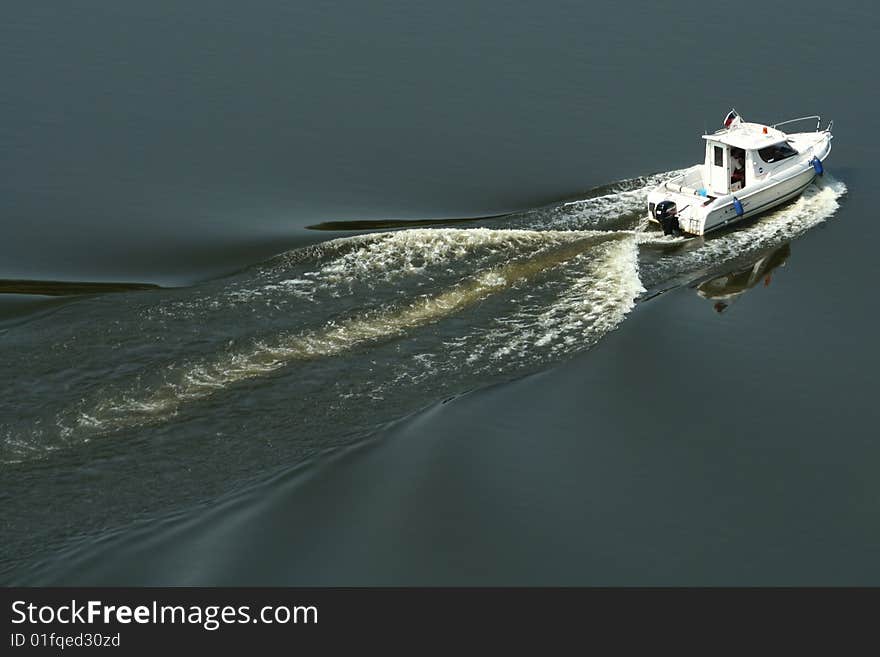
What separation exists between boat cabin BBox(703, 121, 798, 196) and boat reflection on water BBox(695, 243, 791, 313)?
3.32 metres

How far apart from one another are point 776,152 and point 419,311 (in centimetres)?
1531

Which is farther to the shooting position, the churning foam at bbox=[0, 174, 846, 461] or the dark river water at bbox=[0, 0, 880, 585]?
the churning foam at bbox=[0, 174, 846, 461]

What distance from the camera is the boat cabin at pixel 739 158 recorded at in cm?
3791

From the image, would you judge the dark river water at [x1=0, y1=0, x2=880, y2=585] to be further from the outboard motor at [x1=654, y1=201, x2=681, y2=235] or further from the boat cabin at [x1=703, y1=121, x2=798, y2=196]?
the boat cabin at [x1=703, y1=121, x2=798, y2=196]

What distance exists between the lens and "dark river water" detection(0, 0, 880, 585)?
22.7m

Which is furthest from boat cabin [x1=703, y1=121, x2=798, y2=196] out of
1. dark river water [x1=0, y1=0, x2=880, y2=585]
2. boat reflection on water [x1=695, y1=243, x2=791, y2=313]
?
boat reflection on water [x1=695, y1=243, x2=791, y2=313]

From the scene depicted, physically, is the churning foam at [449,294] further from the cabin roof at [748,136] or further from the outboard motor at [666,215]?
the cabin roof at [748,136]

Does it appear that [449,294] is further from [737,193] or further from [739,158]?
[739,158]

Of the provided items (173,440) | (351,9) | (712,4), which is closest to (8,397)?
(173,440)

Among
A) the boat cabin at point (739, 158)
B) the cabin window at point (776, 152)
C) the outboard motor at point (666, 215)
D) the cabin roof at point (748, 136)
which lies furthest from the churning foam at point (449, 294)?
the cabin roof at point (748, 136)

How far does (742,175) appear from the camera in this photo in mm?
38406

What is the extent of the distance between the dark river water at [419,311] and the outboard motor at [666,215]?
41cm
